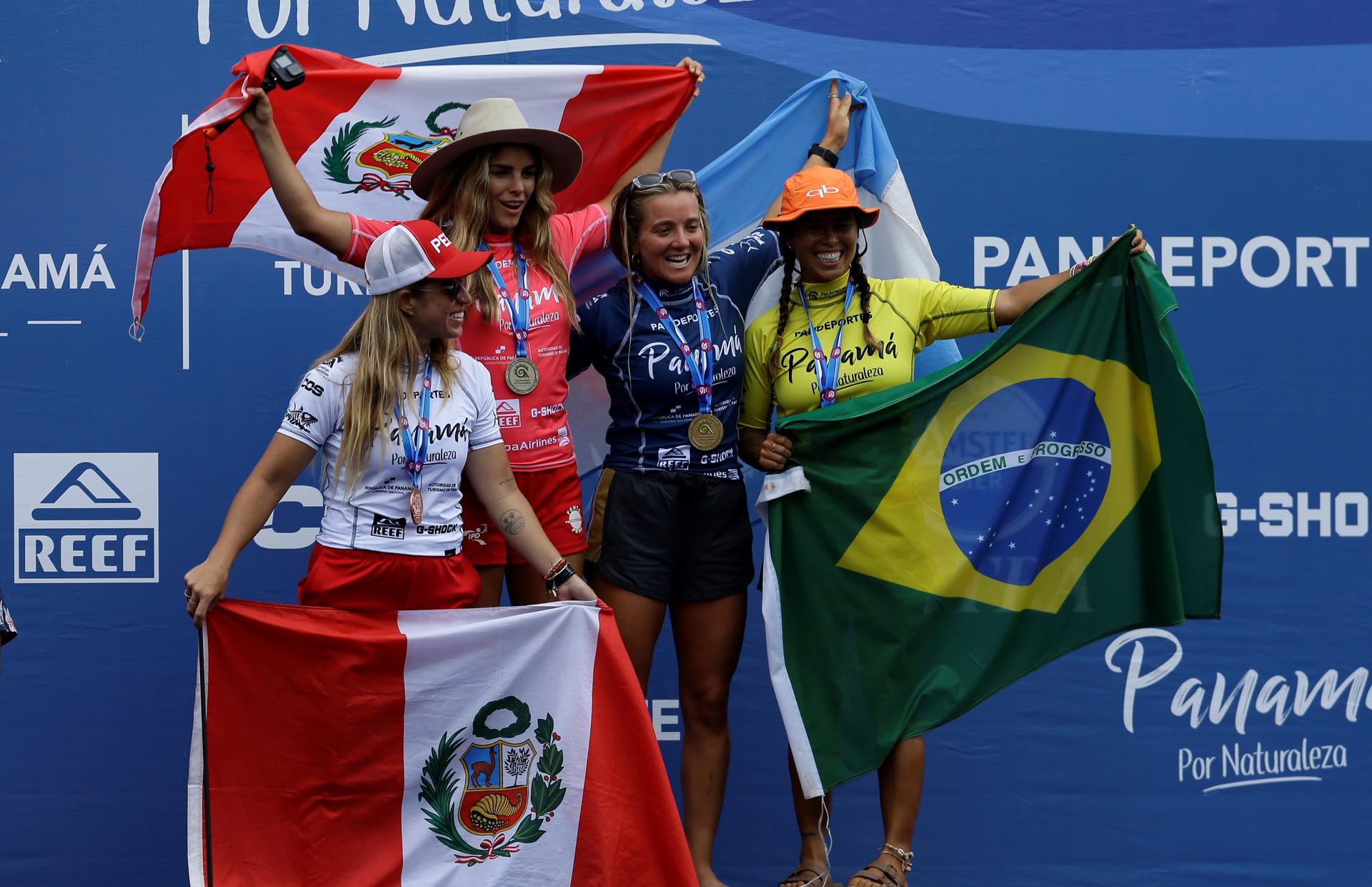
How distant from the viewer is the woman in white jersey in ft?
9.07

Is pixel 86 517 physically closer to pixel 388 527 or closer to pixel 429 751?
pixel 388 527

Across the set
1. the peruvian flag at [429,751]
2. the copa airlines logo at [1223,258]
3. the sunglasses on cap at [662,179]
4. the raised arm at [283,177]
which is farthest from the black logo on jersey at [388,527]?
the copa airlines logo at [1223,258]

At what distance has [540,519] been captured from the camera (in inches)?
122

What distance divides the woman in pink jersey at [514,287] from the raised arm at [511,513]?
9 centimetres

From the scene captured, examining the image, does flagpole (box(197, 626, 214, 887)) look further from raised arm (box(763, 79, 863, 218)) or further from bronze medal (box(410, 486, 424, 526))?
raised arm (box(763, 79, 863, 218))

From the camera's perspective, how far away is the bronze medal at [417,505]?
279 cm

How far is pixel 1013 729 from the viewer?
12.8 feet

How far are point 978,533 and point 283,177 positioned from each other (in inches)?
70.9

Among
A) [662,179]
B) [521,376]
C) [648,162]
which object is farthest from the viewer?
[648,162]

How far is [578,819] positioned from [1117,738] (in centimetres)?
184

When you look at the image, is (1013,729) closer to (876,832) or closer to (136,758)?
(876,832)

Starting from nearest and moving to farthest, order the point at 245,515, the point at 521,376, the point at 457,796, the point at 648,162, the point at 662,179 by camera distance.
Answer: the point at 245,515, the point at 457,796, the point at 521,376, the point at 662,179, the point at 648,162

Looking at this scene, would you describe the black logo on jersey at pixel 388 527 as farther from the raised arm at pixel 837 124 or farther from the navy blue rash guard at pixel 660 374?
the raised arm at pixel 837 124

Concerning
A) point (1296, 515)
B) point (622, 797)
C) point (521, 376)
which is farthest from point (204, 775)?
point (1296, 515)
